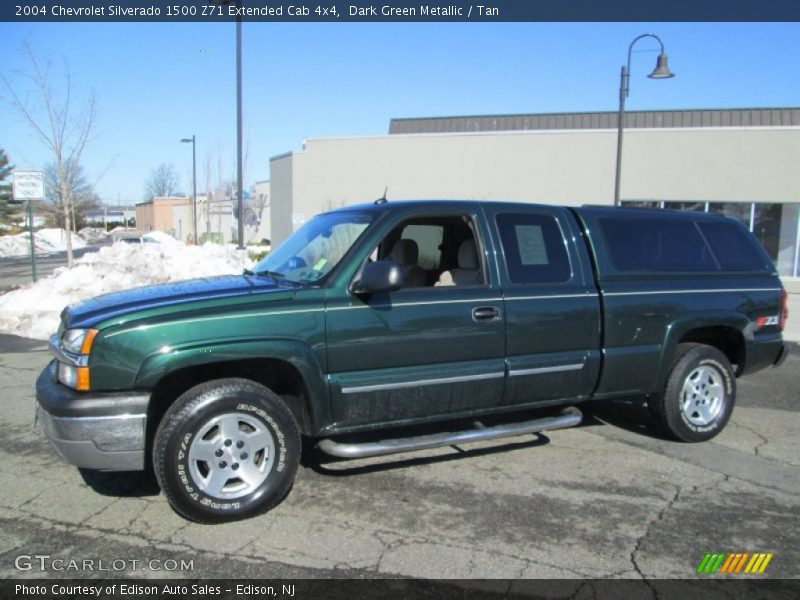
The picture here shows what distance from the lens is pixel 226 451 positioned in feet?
11.9

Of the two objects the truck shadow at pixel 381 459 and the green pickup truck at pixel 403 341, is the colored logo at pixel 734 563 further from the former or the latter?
the truck shadow at pixel 381 459

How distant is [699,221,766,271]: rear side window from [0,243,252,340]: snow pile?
8.78 metres

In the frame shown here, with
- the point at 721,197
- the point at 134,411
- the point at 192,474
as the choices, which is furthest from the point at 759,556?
the point at 721,197

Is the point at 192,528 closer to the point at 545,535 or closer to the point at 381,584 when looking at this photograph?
the point at 381,584

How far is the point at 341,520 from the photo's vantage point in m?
3.73

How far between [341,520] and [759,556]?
90.5 inches

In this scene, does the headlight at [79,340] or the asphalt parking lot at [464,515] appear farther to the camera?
the headlight at [79,340]

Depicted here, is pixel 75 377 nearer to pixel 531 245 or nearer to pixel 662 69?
pixel 531 245

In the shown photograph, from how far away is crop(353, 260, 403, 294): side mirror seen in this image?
12.4 feet

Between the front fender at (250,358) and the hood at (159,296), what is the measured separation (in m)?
0.32

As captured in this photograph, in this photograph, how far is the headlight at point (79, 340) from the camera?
11.3ft

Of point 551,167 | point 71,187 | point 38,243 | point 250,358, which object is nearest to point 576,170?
point 551,167

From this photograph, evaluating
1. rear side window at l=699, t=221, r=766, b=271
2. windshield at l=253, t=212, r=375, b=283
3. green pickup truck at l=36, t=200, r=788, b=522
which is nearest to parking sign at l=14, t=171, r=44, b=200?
windshield at l=253, t=212, r=375, b=283

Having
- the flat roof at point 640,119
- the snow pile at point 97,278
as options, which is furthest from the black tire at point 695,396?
the flat roof at point 640,119
